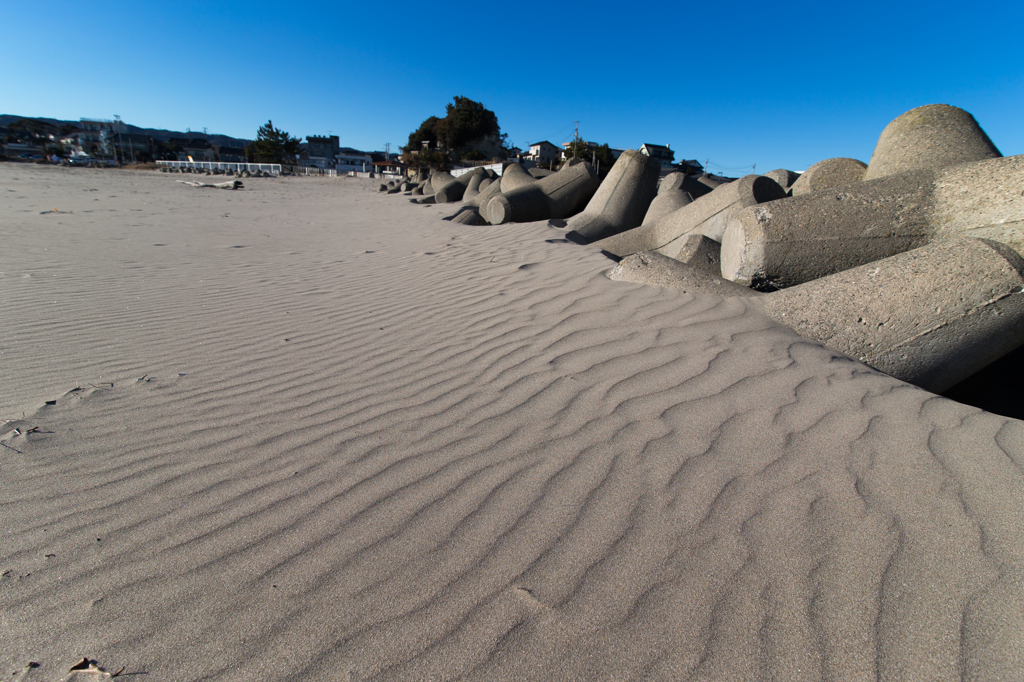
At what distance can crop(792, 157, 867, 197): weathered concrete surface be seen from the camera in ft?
20.3

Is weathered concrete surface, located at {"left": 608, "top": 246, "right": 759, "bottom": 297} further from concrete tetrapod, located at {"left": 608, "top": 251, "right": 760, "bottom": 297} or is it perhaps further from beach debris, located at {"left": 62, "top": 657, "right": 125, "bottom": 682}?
beach debris, located at {"left": 62, "top": 657, "right": 125, "bottom": 682}

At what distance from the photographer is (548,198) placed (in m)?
9.00

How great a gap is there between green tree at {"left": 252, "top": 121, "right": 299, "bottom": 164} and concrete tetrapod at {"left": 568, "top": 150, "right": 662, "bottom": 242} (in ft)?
171

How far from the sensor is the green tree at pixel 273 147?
5088cm

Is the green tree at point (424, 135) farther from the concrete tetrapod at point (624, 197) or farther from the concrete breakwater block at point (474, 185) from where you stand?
the concrete tetrapod at point (624, 197)

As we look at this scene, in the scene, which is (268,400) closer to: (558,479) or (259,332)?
(259,332)

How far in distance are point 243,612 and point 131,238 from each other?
7.89 m

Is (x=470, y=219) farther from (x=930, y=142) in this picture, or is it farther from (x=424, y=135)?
(x=424, y=135)

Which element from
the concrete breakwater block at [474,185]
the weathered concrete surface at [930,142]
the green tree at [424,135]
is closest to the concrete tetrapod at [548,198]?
the concrete breakwater block at [474,185]

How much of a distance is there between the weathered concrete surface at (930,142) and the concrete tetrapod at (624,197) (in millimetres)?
2904

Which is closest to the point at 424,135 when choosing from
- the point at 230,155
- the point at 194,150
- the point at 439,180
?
the point at 230,155

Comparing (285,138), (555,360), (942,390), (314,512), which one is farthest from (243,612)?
(285,138)

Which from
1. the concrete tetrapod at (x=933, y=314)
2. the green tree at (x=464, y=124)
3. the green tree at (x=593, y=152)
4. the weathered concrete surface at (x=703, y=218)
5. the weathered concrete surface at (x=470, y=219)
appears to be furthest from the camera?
the green tree at (x=464, y=124)

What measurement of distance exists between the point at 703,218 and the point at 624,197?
1.95 m
